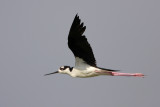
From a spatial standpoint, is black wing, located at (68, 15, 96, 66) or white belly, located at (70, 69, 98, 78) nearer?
black wing, located at (68, 15, 96, 66)

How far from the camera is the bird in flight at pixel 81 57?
19438 mm

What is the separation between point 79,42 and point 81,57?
0.57 meters

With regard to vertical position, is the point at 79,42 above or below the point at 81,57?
above

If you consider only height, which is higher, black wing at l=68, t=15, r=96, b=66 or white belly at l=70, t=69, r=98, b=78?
black wing at l=68, t=15, r=96, b=66

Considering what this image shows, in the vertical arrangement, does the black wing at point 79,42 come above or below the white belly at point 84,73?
Result: above

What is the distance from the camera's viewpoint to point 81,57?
19969 millimetres

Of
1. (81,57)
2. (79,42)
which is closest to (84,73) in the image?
(81,57)

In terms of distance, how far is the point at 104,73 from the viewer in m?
19.8

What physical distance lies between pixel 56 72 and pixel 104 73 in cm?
192

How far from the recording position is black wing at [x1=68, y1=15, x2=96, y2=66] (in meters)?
19.4

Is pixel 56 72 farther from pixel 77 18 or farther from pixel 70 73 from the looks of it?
pixel 77 18

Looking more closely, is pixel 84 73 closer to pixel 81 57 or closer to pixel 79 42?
pixel 81 57

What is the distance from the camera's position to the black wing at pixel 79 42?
19.4 m

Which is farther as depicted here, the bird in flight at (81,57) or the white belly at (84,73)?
the white belly at (84,73)
